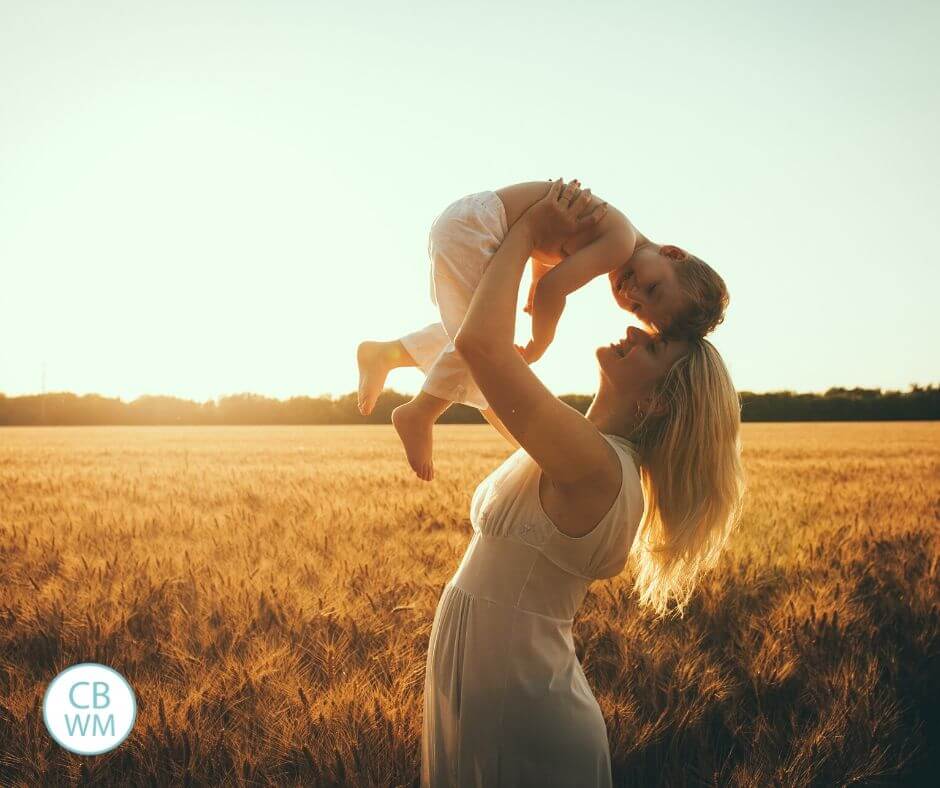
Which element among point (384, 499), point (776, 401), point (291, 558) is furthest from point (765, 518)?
point (776, 401)

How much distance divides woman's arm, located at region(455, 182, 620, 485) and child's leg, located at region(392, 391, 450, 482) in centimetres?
66

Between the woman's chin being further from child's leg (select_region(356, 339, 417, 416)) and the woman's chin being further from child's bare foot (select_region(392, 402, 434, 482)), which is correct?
child's leg (select_region(356, 339, 417, 416))

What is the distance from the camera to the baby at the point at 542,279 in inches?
71.8

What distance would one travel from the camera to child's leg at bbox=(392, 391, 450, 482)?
6.84 ft

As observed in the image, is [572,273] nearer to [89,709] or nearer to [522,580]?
[522,580]

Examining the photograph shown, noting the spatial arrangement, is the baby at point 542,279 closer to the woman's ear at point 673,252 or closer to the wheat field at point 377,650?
the woman's ear at point 673,252

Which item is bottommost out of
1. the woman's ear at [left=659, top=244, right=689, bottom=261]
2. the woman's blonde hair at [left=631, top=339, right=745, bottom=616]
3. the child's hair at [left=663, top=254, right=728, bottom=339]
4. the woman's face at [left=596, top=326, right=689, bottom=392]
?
the woman's blonde hair at [left=631, top=339, right=745, bottom=616]

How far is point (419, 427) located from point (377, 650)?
109cm

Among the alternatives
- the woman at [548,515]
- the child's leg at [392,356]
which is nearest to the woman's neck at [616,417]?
the woman at [548,515]

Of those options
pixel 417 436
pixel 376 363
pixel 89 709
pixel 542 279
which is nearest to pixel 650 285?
pixel 542 279

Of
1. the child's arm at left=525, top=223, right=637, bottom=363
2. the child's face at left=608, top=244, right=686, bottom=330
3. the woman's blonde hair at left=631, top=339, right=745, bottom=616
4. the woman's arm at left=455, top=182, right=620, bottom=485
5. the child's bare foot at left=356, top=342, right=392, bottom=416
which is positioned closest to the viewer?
the woman's arm at left=455, top=182, right=620, bottom=485

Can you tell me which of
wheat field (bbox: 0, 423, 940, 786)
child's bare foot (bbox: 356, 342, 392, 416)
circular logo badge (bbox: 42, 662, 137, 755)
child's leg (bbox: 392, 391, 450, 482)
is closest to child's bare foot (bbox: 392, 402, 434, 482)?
child's leg (bbox: 392, 391, 450, 482)

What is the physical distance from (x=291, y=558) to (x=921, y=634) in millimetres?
3136

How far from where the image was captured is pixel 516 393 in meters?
1.41
